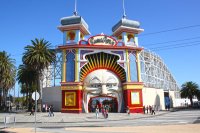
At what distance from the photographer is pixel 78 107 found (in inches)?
1811

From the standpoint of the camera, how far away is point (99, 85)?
154 feet

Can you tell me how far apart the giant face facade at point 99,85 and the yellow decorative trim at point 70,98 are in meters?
2.07

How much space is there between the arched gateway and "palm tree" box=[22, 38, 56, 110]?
3.48m

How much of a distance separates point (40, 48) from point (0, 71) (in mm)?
15230

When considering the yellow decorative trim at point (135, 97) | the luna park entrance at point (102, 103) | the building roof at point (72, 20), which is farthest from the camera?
the building roof at point (72, 20)

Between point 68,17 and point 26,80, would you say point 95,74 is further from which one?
point 26,80

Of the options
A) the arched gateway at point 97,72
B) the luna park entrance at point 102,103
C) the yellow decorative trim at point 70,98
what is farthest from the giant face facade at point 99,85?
the yellow decorative trim at point 70,98

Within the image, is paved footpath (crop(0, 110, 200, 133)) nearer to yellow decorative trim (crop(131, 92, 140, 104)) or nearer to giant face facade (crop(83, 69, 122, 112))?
giant face facade (crop(83, 69, 122, 112))

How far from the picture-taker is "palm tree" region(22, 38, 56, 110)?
4784 cm

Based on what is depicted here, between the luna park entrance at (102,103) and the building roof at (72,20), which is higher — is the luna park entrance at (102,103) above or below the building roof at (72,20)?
below

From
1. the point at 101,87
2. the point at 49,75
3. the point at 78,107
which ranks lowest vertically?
the point at 78,107

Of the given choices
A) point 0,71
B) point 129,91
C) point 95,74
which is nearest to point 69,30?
point 95,74

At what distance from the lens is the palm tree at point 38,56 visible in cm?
4784

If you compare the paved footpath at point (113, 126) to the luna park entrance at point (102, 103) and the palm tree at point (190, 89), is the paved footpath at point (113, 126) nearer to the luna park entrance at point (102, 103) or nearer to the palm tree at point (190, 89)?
the luna park entrance at point (102, 103)
